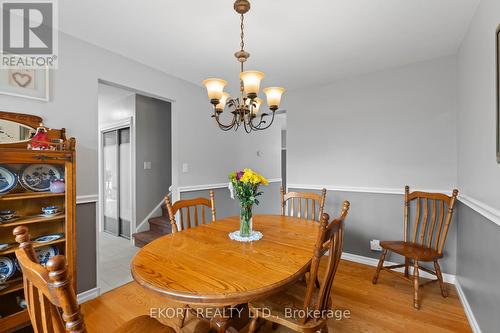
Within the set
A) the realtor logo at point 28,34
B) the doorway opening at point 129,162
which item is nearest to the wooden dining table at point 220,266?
the realtor logo at point 28,34

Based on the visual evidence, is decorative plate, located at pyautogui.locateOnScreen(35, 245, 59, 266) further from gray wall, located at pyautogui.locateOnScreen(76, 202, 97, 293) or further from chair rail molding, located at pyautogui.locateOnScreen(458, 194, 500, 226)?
chair rail molding, located at pyautogui.locateOnScreen(458, 194, 500, 226)

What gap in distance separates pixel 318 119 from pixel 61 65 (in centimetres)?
286

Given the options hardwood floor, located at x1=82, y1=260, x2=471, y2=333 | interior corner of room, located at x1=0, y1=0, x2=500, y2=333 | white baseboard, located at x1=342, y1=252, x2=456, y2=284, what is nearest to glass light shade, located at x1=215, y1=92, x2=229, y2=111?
interior corner of room, located at x1=0, y1=0, x2=500, y2=333

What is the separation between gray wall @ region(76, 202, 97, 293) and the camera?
2.04 metres

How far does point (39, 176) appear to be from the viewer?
1781mm

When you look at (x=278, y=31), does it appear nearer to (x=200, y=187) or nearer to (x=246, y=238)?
(x=246, y=238)

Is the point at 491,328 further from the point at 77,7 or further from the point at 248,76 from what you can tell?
the point at 77,7

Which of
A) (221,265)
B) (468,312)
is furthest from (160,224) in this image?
(468,312)

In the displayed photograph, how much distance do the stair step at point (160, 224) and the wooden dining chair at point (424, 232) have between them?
2.74m

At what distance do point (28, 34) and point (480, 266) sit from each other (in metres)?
3.79

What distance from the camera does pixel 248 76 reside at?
4.92 feet

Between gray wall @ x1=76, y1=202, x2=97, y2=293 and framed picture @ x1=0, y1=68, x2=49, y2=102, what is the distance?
38.2 inches

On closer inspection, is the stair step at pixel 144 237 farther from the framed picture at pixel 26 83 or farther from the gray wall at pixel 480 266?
the gray wall at pixel 480 266

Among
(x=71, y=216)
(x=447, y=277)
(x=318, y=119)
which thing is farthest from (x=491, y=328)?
(x=71, y=216)
